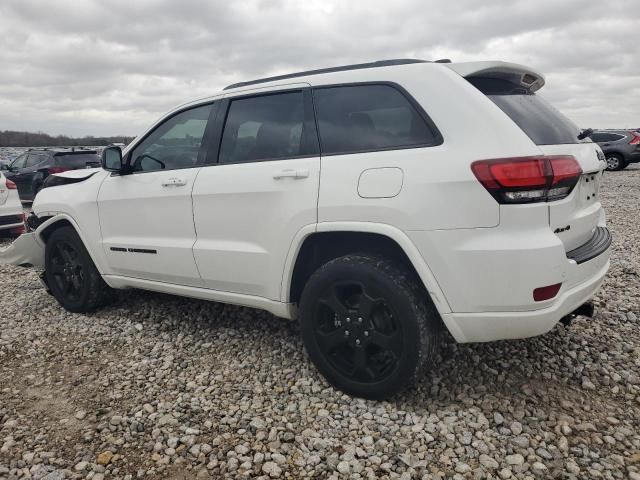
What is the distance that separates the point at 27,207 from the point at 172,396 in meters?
14.1

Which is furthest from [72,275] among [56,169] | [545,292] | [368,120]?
[56,169]

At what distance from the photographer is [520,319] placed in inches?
96.4

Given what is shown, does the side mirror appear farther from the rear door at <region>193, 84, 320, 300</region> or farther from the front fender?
the front fender

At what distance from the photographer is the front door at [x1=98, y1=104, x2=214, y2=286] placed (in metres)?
3.57

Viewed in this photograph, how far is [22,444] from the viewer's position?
266 cm

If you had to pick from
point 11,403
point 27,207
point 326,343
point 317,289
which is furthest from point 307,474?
point 27,207

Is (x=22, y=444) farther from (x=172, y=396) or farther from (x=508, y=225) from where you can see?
(x=508, y=225)

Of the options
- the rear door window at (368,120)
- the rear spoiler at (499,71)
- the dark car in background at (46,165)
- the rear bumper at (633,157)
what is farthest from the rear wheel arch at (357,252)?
the rear bumper at (633,157)

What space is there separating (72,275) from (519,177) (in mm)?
3984

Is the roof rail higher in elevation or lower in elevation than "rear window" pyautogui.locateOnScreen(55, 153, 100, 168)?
higher

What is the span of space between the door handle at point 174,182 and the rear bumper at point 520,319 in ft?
6.64

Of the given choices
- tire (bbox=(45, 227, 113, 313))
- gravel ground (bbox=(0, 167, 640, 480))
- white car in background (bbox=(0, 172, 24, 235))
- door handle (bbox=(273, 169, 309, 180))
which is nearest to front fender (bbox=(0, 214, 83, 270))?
tire (bbox=(45, 227, 113, 313))

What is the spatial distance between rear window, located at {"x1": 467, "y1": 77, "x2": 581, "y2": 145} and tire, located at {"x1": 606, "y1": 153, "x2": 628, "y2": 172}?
19.4 meters

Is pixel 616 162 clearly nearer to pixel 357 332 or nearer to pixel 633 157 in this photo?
pixel 633 157
